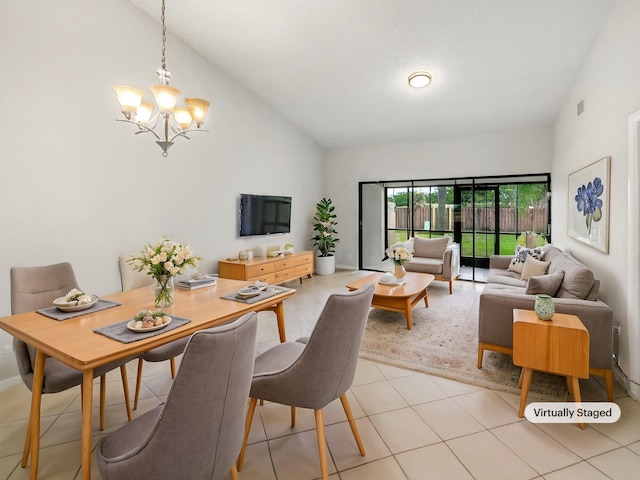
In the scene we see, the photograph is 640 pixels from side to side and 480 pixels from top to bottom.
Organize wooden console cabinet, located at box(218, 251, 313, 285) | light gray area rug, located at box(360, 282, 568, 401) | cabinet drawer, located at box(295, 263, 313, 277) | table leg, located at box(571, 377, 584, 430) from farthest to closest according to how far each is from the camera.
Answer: cabinet drawer, located at box(295, 263, 313, 277)
wooden console cabinet, located at box(218, 251, 313, 285)
light gray area rug, located at box(360, 282, 568, 401)
table leg, located at box(571, 377, 584, 430)

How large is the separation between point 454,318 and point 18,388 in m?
4.31

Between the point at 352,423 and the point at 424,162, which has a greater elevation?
the point at 424,162

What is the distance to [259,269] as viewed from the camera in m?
4.99

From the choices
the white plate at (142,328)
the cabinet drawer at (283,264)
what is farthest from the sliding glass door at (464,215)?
the white plate at (142,328)

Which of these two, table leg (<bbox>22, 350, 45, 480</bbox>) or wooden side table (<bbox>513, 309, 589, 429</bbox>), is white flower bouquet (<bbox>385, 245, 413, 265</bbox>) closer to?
wooden side table (<bbox>513, 309, 589, 429</bbox>)

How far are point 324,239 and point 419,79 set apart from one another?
3467mm

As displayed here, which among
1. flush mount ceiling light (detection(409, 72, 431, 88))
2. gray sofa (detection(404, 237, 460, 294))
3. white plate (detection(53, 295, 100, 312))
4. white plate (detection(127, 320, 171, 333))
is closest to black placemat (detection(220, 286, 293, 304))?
white plate (detection(127, 320, 171, 333))

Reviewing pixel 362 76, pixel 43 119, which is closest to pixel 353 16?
pixel 362 76

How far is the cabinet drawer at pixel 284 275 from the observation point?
546 centimetres

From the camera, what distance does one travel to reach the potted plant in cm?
684

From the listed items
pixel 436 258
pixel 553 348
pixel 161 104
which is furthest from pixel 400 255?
pixel 161 104

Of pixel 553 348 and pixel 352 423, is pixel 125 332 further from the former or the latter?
pixel 553 348

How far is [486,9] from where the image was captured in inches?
125

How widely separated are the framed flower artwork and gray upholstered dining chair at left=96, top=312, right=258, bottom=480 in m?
3.31
